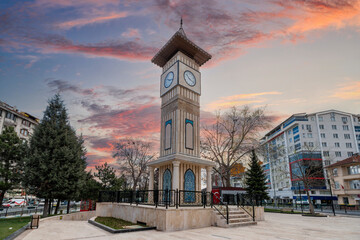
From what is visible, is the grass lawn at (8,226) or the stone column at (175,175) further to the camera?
the stone column at (175,175)

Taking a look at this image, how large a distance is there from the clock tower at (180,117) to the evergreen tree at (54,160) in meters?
6.88

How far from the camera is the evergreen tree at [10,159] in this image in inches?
719

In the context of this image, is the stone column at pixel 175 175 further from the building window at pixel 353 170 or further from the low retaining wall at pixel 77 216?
the building window at pixel 353 170

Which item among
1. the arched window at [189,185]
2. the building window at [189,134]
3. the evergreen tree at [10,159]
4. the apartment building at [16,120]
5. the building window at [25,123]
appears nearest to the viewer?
the arched window at [189,185]

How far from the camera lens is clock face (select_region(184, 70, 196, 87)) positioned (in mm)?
16594

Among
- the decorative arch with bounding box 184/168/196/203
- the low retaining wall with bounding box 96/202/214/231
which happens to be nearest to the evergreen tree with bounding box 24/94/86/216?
the low retaining wall with bounding box 96/202/214/231

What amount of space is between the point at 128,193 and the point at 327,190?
5187 centimetres

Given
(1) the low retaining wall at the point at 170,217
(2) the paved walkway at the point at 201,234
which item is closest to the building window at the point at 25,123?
(2) the paved walkway at the point at 201,234

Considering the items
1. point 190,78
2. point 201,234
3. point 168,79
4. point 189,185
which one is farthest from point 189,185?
point 168,79

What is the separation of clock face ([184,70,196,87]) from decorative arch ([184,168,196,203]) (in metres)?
6.71

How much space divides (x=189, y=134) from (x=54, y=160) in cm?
1072

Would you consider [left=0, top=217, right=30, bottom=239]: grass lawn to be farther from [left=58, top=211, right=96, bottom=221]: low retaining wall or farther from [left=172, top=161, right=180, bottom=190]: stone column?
[left=172, top=161, right=180, bottom=190]: stone column

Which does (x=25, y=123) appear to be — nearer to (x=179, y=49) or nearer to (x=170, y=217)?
(x=179, y=49)

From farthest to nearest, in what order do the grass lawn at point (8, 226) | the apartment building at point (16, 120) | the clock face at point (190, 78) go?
the apartment building at point (16, 120) < the clock face at point (190, 78) < the grass lawn at point (8, 226)
